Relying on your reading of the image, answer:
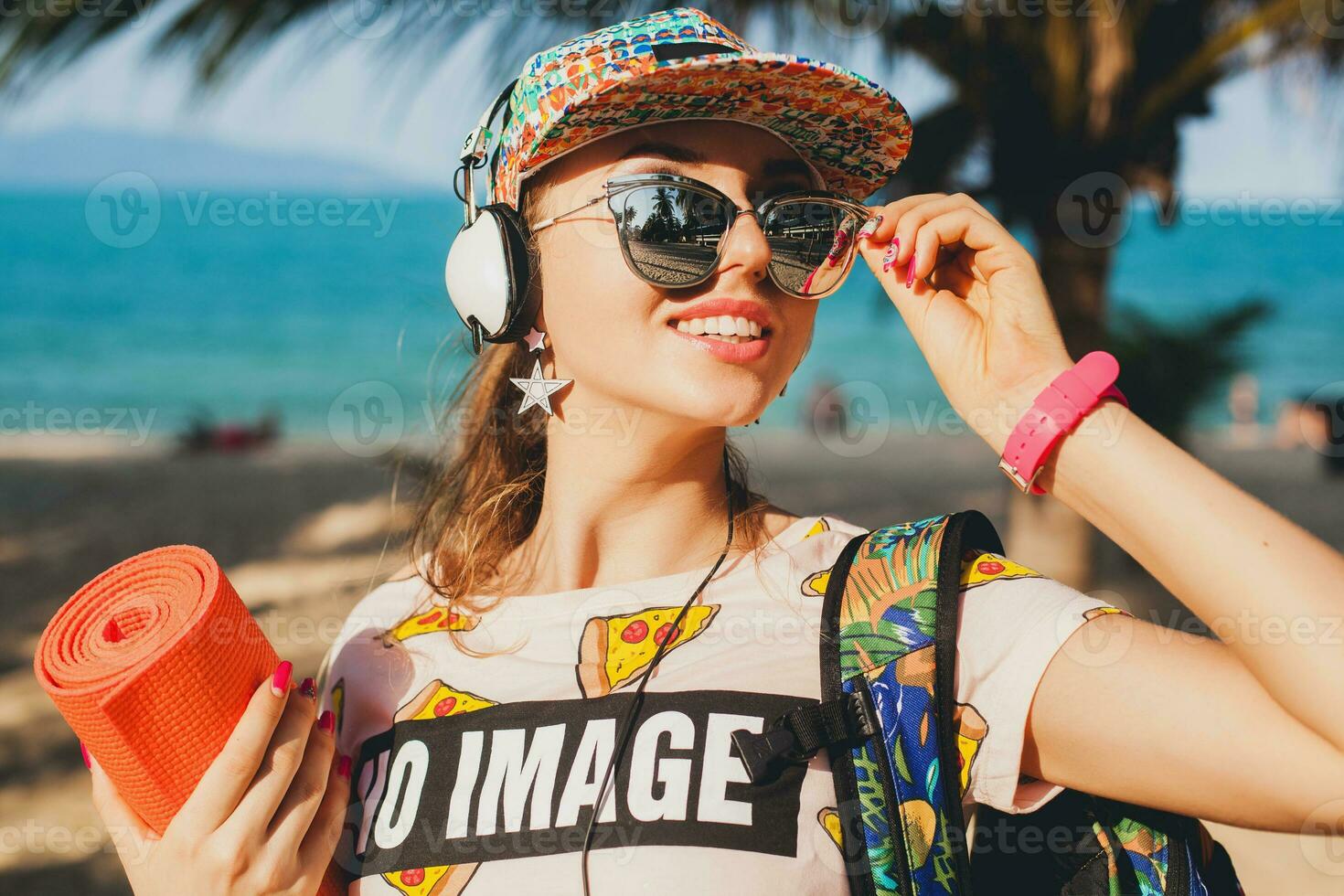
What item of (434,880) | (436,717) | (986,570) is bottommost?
(434,880)

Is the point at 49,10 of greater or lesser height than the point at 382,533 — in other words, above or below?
above

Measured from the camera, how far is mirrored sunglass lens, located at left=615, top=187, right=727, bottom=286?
1533 mm

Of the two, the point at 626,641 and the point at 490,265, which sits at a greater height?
the point at 490,265

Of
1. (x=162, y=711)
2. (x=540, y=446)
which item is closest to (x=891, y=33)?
(x=540, y=446)

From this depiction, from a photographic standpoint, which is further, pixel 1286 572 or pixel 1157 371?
pixel 1157 371

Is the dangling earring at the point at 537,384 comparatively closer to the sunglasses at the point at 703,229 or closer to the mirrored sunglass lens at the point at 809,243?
the sunglasses at the point at 703,229

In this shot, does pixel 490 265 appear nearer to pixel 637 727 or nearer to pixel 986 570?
pixel 637 727

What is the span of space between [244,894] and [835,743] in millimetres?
790

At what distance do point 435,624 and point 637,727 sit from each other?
0.46 m

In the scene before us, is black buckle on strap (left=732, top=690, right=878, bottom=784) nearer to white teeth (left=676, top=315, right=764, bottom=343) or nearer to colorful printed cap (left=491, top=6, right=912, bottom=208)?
white teeth (left=676, top=315, right=764, bottom=343)

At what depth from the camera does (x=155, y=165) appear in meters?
59.8

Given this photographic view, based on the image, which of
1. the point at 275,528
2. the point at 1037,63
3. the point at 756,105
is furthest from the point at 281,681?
the point at 275,528

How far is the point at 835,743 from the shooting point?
1.34 m

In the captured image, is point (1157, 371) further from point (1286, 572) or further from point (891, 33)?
point (1286, 572)
